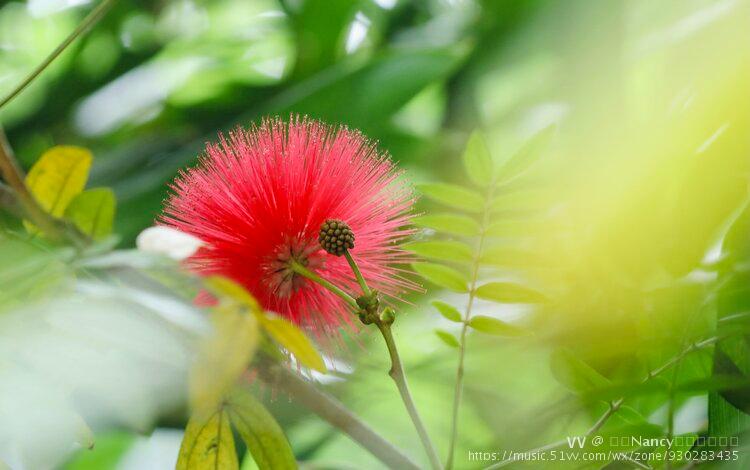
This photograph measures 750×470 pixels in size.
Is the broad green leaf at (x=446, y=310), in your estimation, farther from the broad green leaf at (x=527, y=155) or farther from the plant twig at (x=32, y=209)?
the plant twig at (x=32, y=209)

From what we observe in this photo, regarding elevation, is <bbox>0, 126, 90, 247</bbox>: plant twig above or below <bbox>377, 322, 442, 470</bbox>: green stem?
above

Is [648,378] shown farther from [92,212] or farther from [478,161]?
[92,212]

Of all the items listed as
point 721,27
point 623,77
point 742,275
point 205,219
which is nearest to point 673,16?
point 623,77

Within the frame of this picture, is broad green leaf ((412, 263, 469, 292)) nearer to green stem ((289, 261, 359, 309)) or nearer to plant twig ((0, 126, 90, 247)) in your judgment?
green stem ((289, 261, 359, 309))

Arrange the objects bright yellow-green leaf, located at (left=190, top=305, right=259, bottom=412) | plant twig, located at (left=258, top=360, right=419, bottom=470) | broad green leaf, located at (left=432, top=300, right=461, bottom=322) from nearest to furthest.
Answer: bright yellow-green leaf, located at (left=190, top=305, right=259, bottom=412) < plant twig, located at (left=258, top=360, right=419, bottom=470) < broad green leaf, located at (left=432, top=300, right=461, bottom=322)

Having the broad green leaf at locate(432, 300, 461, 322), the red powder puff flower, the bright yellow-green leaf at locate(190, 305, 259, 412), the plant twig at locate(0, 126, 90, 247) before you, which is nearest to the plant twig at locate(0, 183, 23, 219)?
the plant twig at locate(0, 126, 90, 247)

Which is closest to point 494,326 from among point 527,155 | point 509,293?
point 509,293

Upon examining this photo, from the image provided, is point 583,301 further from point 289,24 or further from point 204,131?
point 289,24

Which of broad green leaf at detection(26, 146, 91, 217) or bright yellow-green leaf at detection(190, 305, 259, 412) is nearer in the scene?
bright yellow-green leaf at detection(190, 305, 259, 412)
